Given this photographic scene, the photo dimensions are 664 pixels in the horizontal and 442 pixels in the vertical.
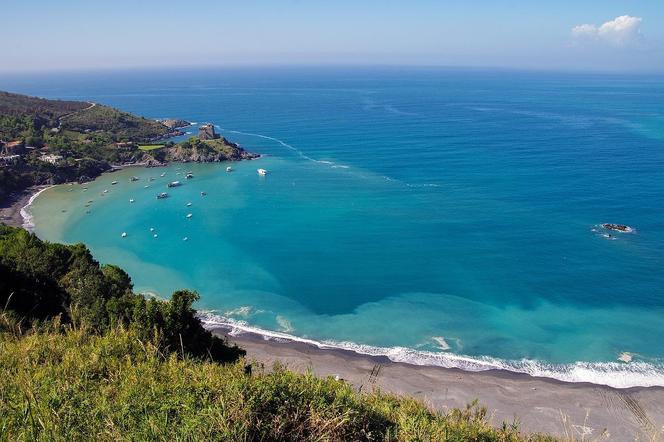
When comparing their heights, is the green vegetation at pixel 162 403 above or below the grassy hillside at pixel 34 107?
below

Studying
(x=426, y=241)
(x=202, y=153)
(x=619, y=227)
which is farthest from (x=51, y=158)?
(x=619, y=227)

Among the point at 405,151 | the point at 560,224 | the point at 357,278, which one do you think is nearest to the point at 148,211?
the point at 357,278

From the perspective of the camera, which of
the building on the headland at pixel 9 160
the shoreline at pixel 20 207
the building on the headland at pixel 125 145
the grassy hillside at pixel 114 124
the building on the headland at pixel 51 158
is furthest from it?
the grassy hillside at pixel 114 124

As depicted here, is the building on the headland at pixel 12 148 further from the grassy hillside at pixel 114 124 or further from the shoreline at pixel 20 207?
the grassy hillside at pixel 114 124

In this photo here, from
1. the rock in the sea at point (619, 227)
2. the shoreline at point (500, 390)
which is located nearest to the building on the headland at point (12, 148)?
the shoreline at point (500, 390)

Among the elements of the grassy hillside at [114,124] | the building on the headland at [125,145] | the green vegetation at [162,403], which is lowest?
the green vegetation at [162,403]

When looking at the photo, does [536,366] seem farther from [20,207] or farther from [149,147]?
[149,147]

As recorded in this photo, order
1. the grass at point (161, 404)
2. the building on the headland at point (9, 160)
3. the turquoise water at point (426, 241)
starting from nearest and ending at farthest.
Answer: the grass at point (161, 404) < the turquoise water at point (426, 241) < the building on the headland at point (9, 160)

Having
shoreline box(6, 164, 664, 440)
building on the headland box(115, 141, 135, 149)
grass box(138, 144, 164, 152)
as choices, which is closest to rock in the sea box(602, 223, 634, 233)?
shoreline box(6, 164, 664, 440)
